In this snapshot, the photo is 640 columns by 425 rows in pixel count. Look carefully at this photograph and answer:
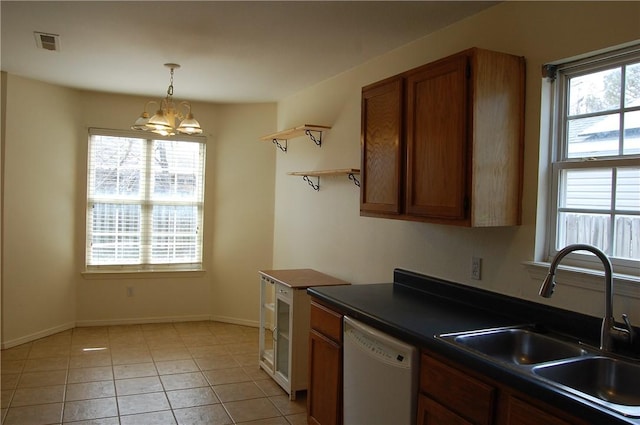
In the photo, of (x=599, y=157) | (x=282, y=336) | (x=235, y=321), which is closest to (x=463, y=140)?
(x=599, y=157)

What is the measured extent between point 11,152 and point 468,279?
158 inches

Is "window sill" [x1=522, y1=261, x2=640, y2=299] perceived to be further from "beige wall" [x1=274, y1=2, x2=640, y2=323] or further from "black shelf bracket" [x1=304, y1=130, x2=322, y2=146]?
"black shelf bracket" [x1=304, y1=130, x2=322, y2=146]

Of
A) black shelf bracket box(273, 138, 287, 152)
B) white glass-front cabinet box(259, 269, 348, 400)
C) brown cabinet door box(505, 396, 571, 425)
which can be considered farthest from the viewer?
black shelf bracket box(273, 138, 287, 152)

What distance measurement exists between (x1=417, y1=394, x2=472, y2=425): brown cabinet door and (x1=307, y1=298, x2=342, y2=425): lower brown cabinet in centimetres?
67

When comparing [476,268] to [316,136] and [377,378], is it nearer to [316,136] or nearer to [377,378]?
[377,378]

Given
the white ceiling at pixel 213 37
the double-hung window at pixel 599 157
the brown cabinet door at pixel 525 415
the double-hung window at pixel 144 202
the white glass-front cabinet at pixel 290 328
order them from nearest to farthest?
the brown cabinet door at pixel 525 415 < the double-hung window at pixel 599 157 < the white ceiling at pixel 213 37 < the white glass-front cabinet at pixel 290 328 < the double-hung window at pixel 144 202

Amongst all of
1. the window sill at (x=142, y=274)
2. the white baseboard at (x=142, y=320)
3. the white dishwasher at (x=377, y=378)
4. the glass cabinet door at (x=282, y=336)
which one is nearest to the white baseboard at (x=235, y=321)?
the white baseboard at (x=142, y=320)

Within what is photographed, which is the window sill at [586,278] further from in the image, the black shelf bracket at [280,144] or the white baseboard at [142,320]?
the white baseboard at [142,320]

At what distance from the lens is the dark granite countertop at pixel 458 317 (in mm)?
1460

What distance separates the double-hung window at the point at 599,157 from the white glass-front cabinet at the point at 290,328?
5.84 ft

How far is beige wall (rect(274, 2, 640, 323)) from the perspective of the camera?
6.86 feet

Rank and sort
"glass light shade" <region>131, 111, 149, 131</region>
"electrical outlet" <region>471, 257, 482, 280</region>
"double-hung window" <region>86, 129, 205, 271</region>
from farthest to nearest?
1. "double-hung window" <region>86, 129, 205, 271</region>
2. "glass light shade" <region>131, 111, 149, 131</region>
3. "electrical outlet" <region>471, 257, 482, 280</region>

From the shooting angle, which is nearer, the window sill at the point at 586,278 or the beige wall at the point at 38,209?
the window sill at the point at 586,278

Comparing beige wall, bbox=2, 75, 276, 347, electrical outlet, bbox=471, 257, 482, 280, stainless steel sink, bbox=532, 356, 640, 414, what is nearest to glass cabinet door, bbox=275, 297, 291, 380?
electrical outlet, bbox=471, 257, 482, 280
